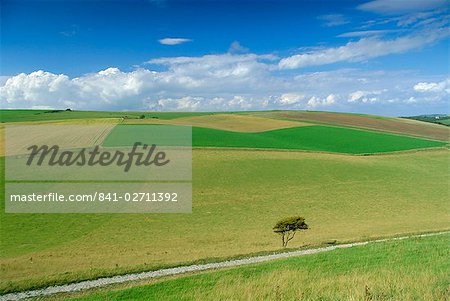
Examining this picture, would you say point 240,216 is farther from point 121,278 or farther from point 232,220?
point 121,278

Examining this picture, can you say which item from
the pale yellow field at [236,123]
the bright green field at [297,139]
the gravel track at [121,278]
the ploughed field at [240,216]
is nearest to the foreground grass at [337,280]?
the gravel track at [121,278]

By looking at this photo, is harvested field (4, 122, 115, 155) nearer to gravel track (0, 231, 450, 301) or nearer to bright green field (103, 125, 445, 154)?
bright green field (103, 125, 445, 154)

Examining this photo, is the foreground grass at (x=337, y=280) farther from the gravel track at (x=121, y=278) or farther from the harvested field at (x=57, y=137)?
the harvested field at (x=57, y=137)

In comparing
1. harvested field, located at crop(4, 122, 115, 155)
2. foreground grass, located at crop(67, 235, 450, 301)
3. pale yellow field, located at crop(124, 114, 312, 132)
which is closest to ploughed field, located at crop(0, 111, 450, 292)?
harvested field, located at crop(4, 122, 115, 155)

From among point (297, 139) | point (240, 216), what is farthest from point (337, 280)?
point (297, 139)

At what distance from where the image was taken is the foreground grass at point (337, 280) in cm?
933

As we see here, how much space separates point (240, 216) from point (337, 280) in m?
24.2

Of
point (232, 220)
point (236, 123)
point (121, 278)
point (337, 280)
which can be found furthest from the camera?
point (236, 123)

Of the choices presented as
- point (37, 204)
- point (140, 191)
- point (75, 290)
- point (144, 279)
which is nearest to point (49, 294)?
point (75, 290)

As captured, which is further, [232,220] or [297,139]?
[297,139]

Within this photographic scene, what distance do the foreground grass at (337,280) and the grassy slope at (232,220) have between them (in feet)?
25.7

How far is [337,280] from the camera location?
11734 mm

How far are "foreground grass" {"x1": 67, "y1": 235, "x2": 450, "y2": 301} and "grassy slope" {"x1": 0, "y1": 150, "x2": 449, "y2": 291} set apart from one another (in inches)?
308

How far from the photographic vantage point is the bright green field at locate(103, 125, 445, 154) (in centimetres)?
6931
